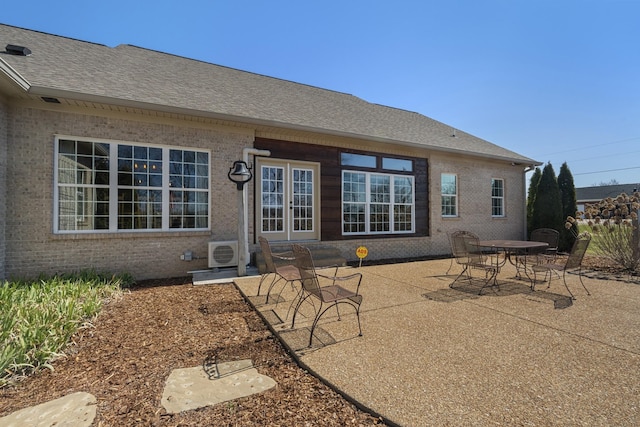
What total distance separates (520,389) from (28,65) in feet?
32.8

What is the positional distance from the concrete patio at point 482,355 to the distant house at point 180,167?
3241 millimetres

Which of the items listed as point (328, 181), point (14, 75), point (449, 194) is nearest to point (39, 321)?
point (14, 75)

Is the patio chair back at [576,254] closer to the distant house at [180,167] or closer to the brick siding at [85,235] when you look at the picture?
the distant house at [180,167]

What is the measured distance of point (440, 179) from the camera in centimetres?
1093

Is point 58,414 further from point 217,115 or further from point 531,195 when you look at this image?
point 531,195

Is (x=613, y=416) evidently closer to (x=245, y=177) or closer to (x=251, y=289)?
(x=251, y=289)

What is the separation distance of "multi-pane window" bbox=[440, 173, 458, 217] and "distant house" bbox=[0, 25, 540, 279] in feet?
0.19

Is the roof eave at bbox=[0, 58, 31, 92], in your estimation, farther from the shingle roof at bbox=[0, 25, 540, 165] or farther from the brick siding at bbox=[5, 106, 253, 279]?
the brick siding at bbox=[5, 106, 253, 279]

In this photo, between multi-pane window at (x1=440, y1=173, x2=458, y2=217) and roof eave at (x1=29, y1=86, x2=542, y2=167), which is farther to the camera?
multi-pane window at (x1=440, y1=173, x2=458, y2=217)

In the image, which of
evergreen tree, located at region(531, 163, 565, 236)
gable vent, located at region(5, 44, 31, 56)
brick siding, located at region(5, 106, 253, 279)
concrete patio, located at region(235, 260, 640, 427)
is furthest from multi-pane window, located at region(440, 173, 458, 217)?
gable vent, located at region(5, 44, 31, 56)

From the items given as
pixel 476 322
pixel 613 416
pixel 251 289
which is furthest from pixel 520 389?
pixel 251 289

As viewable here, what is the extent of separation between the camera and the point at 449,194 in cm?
1130

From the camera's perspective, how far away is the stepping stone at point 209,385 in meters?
2.31

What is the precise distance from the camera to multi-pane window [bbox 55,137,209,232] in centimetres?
611
